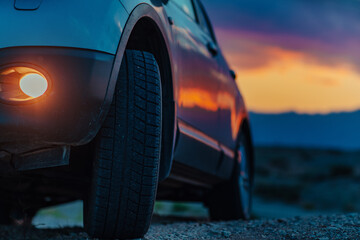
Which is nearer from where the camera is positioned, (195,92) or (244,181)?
(195,92)

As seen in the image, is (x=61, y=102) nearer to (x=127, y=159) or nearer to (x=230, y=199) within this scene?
(x=127, y=159)

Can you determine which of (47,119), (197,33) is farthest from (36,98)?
(197,33)

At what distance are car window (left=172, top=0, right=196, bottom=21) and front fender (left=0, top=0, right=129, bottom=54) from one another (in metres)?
1.29

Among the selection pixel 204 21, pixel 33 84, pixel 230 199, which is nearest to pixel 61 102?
pixel 33 84

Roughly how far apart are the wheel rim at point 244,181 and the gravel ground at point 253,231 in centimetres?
132

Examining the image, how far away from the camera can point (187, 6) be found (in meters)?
3.97

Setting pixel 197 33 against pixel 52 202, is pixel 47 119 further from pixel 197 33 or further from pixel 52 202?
pixel 52 202

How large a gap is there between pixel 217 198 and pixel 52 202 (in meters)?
1.65

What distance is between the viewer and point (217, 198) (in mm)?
5289

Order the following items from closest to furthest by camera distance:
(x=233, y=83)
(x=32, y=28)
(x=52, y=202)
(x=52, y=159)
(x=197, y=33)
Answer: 1. (x=32, y=28)
2. (x=52, y=159)
3. (x=197, y=33)
4. (x=52, y=202)
5. (x=233, y=83)

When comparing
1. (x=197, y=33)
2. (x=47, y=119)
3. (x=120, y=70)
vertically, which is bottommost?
(x=47, y=119)

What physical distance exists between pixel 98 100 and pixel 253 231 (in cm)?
158

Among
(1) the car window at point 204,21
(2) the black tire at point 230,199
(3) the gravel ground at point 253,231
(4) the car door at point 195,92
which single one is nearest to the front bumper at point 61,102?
(3) the gravel ground at point 253,231

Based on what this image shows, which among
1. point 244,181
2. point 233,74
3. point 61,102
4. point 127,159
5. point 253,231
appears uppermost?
point 233,74
